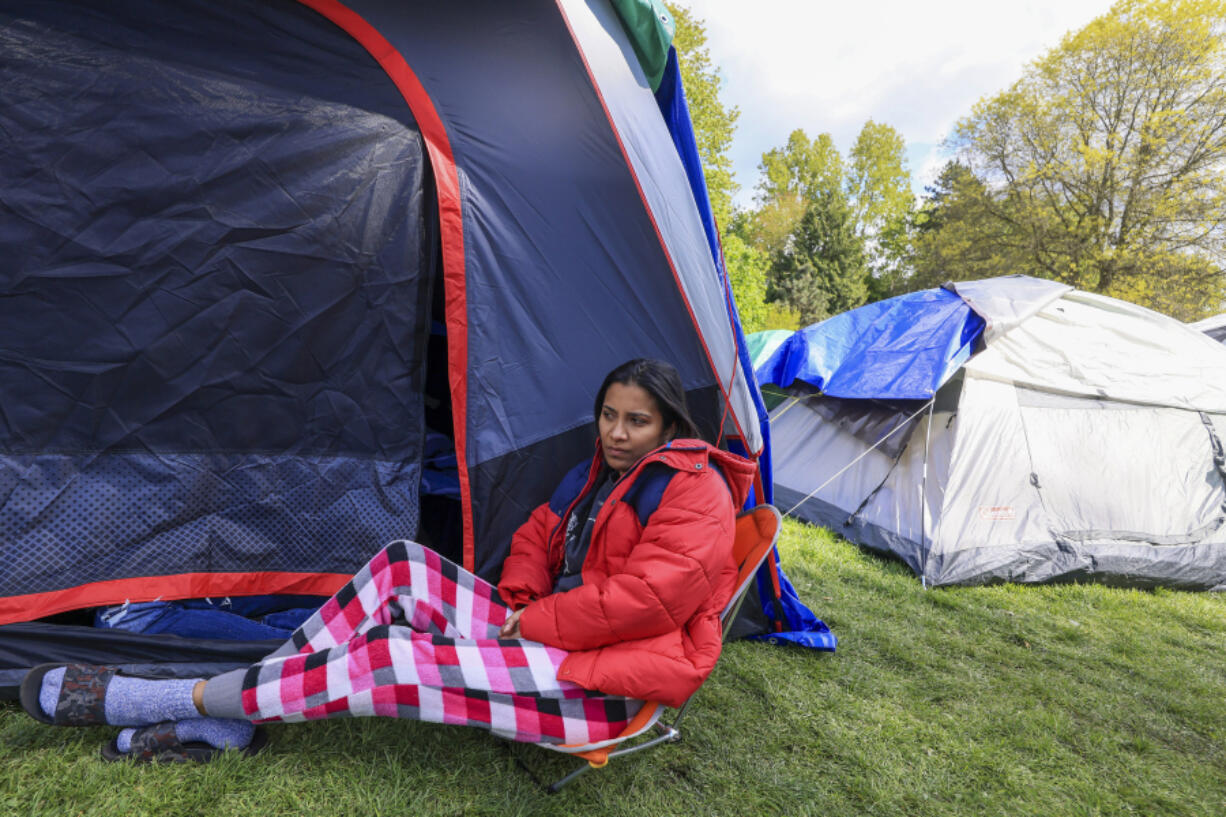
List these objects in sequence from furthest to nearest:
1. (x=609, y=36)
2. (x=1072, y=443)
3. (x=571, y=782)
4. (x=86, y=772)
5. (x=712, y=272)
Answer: (x=1072, y=443) < (x=712, y=272) < (x=609, y=36) < (x=571, y=782) < (x=86, y=772)

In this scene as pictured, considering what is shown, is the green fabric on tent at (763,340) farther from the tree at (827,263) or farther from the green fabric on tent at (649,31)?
the tree at (827,263)

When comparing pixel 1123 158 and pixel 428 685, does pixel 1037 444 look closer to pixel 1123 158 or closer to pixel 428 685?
pixel 428 685

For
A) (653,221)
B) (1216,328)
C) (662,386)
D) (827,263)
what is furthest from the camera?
(827,263)

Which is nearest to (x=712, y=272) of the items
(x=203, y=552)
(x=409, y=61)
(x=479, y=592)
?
(x=409, y=61)

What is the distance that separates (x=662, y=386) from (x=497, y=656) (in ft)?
2.67

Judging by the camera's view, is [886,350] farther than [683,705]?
→ Yes

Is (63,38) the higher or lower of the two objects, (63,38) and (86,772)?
the higher

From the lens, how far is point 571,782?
1.67 metres

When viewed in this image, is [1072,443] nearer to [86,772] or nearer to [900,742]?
[900,742]

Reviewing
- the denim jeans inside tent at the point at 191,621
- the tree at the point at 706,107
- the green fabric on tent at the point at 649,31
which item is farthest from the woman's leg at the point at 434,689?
the tree at the point at 706,107

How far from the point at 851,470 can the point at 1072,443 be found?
1201 mm

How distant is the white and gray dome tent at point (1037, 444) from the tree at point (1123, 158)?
33.5 ft

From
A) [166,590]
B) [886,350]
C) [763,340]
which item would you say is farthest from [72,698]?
[763,340]

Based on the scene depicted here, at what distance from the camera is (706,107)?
11180 mm
